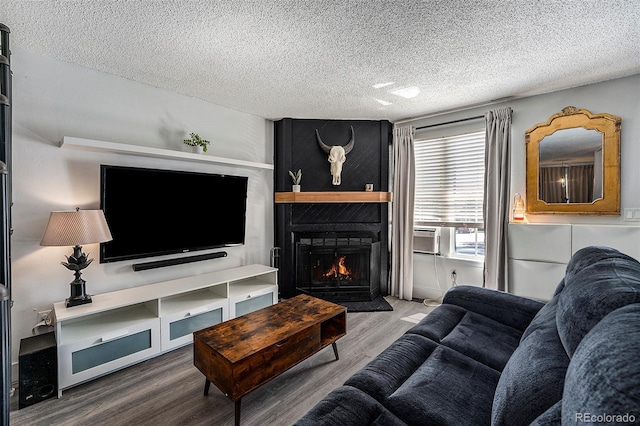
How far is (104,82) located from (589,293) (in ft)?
11.8

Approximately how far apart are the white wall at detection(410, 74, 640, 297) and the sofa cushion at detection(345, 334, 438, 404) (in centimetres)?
231

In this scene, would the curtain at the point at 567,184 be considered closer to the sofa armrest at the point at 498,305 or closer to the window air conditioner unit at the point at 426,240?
the window air conditioner unit at the point at 426,240

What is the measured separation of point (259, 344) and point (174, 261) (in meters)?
1.64

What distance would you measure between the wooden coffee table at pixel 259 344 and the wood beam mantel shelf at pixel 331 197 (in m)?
1.71

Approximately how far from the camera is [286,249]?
3.92m

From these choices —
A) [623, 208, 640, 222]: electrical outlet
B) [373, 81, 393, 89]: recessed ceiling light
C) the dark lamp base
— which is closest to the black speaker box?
the dark lamp base

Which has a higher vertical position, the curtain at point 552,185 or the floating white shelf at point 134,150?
the floating white shelf at point 134,150

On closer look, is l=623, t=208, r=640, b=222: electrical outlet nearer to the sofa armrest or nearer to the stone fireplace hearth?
the sofa armrest

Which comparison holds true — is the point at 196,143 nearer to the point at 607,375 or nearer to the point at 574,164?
the point at 607,375

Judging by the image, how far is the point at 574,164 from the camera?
292 centimetres

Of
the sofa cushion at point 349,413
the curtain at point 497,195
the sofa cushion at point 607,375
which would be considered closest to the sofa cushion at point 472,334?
the sofa cushion at point 349,413

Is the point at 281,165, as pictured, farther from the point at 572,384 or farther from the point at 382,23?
the point at 572,384

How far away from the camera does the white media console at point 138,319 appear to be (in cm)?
202

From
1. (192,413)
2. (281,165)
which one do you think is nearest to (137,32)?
(281,165)
